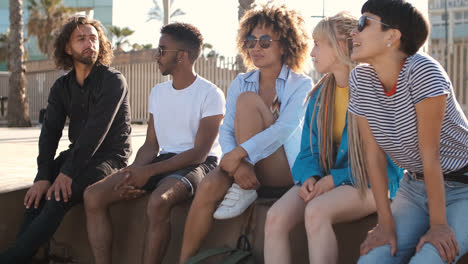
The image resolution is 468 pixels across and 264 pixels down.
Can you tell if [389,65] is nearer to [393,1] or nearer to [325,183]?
[393,1]

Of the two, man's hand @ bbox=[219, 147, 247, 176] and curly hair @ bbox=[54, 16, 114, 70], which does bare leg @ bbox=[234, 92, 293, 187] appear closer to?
man's hand @ bbox=[219, 147, 247, 176]

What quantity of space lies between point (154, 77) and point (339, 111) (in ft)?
60.5

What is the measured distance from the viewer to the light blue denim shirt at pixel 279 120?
11.5ft

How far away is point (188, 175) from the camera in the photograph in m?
3.90

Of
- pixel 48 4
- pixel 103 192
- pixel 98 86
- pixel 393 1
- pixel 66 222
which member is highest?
pixel 48 4

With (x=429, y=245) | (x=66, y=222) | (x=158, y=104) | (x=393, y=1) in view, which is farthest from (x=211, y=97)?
(x=429, y=245)

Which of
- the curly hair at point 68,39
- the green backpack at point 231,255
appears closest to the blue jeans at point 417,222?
the green backpack at point 231,255

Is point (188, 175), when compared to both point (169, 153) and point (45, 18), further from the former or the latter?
point (45, 18)

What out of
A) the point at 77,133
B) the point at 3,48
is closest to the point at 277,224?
the point at 77,133

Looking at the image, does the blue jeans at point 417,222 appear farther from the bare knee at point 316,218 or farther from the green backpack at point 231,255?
the green backpack at point 231,255

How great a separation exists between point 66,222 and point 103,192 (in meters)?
0.75

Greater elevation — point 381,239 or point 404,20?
point 404,20

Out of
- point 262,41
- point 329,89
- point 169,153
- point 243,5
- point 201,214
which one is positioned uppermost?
point 243,5

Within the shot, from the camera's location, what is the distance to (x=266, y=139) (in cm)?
348
